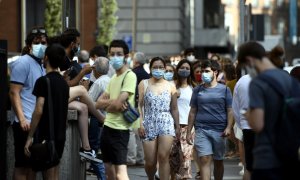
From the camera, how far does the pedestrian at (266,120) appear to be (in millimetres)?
9281

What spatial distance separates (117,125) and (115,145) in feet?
0.80

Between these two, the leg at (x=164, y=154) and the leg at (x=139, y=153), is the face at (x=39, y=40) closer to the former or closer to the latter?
the leg at (x=164, y=154)

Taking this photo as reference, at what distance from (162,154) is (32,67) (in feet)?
11.6

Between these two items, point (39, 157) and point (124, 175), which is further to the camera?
point (124, 175)

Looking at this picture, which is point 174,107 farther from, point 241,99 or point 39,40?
point 39,40

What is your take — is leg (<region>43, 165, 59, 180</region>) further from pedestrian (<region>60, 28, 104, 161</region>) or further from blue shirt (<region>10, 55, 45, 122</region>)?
pedestrian (<region>60, 28, 104, 161</region>)

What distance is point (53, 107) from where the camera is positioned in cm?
1204

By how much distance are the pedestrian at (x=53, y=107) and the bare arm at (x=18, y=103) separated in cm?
27

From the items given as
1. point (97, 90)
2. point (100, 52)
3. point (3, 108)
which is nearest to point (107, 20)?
point (100, 52)

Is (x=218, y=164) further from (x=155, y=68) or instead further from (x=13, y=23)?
(x=13, y=23)

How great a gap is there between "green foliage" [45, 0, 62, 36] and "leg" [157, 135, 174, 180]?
24.8 m

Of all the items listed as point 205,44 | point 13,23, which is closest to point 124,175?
point 13,23

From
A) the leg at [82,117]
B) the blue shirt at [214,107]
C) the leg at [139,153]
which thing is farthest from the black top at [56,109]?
the leg at [139,153]

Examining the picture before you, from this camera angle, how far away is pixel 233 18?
161 m
